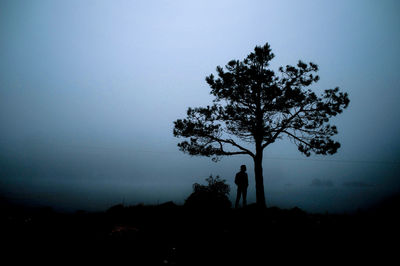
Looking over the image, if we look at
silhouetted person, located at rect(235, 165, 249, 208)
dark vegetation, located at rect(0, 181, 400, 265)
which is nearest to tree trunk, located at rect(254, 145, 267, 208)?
silhouetted person, located at rect(235, 165, 249, 208)

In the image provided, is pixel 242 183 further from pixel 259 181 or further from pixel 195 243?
pixel 195 243

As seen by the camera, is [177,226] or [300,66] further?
[300,66]

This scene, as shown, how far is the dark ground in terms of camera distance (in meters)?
4.16

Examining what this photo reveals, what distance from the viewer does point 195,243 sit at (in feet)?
17.5

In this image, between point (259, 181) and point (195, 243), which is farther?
point (259, 181)

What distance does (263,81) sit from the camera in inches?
472

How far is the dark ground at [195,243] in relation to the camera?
13.7ft

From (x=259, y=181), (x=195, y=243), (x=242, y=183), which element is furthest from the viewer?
(x=259, y=181)

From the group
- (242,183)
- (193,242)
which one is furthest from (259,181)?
(193,242)

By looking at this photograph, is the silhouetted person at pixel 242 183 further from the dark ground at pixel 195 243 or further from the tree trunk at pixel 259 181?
the dark ground at pixel 195 243

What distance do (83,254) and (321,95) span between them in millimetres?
13569

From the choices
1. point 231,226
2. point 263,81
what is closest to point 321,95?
point 263,81

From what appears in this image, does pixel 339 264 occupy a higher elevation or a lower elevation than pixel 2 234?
lower

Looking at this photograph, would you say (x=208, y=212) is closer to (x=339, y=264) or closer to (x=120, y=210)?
(x=120, y=210)
